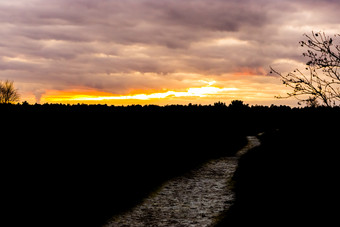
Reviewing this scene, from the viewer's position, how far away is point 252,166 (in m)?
18.1

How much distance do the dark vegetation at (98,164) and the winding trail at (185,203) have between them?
23.8 inches

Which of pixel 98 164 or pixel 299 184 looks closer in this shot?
pixel 299 184

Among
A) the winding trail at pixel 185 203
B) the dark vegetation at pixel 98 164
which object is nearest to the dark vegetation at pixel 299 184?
the dark vegetation at pixel 98 164

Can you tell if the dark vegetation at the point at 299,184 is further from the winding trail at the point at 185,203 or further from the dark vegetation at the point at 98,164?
the winding trail at the point at 185,203

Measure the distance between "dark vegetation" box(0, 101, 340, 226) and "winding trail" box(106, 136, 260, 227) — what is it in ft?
1.98

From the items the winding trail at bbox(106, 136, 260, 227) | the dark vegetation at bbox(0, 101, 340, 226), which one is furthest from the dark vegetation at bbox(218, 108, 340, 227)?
the winding trail at bbox(106, 136, 260, 227)

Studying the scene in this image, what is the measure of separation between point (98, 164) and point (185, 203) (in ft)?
15.6

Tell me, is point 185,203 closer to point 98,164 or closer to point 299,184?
point 299,184

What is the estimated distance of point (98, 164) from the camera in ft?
48.4

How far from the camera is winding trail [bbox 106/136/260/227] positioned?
1038 cm

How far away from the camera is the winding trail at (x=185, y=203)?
1038 centimetres

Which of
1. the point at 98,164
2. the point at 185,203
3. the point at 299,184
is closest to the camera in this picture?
the point at 299,184

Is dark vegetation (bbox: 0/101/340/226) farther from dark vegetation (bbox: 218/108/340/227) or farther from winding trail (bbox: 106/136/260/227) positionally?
winding trail (bbox: 106/136/260/227)

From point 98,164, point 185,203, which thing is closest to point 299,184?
point 185,203
